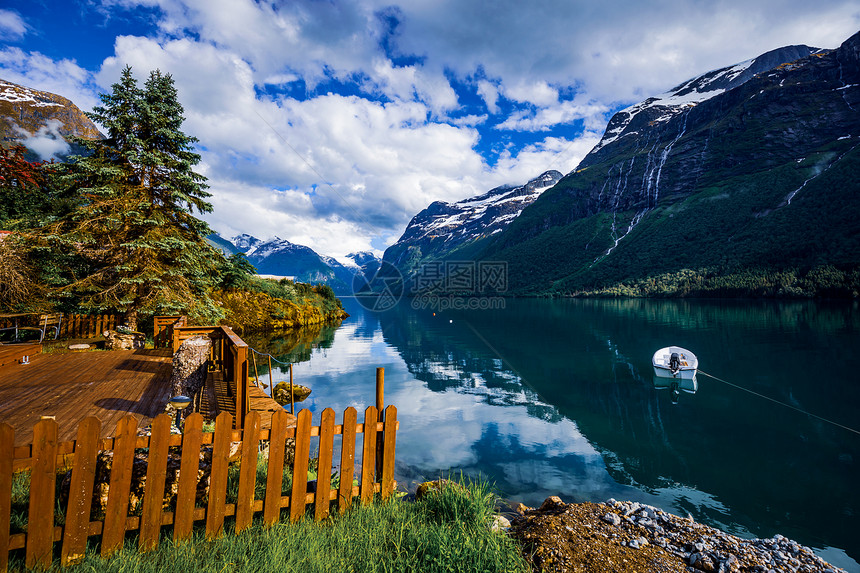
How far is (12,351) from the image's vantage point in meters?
9.88

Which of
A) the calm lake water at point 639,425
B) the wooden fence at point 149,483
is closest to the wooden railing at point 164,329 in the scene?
the calm lake water at point 639,425

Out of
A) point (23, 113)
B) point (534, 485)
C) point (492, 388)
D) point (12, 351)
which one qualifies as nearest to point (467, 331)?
point (492, 388)

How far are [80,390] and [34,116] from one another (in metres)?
137

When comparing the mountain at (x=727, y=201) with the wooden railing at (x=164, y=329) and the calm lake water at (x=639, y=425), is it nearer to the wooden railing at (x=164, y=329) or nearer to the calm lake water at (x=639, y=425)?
the calm lake water at (x=639, y=425)

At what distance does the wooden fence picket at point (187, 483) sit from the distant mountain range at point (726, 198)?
93368 mm

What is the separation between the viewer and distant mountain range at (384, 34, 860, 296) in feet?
274

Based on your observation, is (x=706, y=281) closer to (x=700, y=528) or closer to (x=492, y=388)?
(x=492, y=388)

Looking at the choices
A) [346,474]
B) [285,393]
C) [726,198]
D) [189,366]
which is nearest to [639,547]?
[346,474]

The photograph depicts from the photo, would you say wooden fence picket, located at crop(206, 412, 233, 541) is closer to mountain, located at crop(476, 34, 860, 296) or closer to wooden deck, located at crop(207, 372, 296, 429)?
wooden deck, located at crop(207, 372, 296, 429)

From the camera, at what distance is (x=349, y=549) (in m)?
3.53

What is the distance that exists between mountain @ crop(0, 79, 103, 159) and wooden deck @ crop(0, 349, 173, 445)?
11068cm

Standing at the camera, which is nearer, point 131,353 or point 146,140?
point 131,353

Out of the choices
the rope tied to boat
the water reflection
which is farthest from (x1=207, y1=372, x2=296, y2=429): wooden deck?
the rope tied to boat

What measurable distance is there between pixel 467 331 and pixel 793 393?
27.5m
